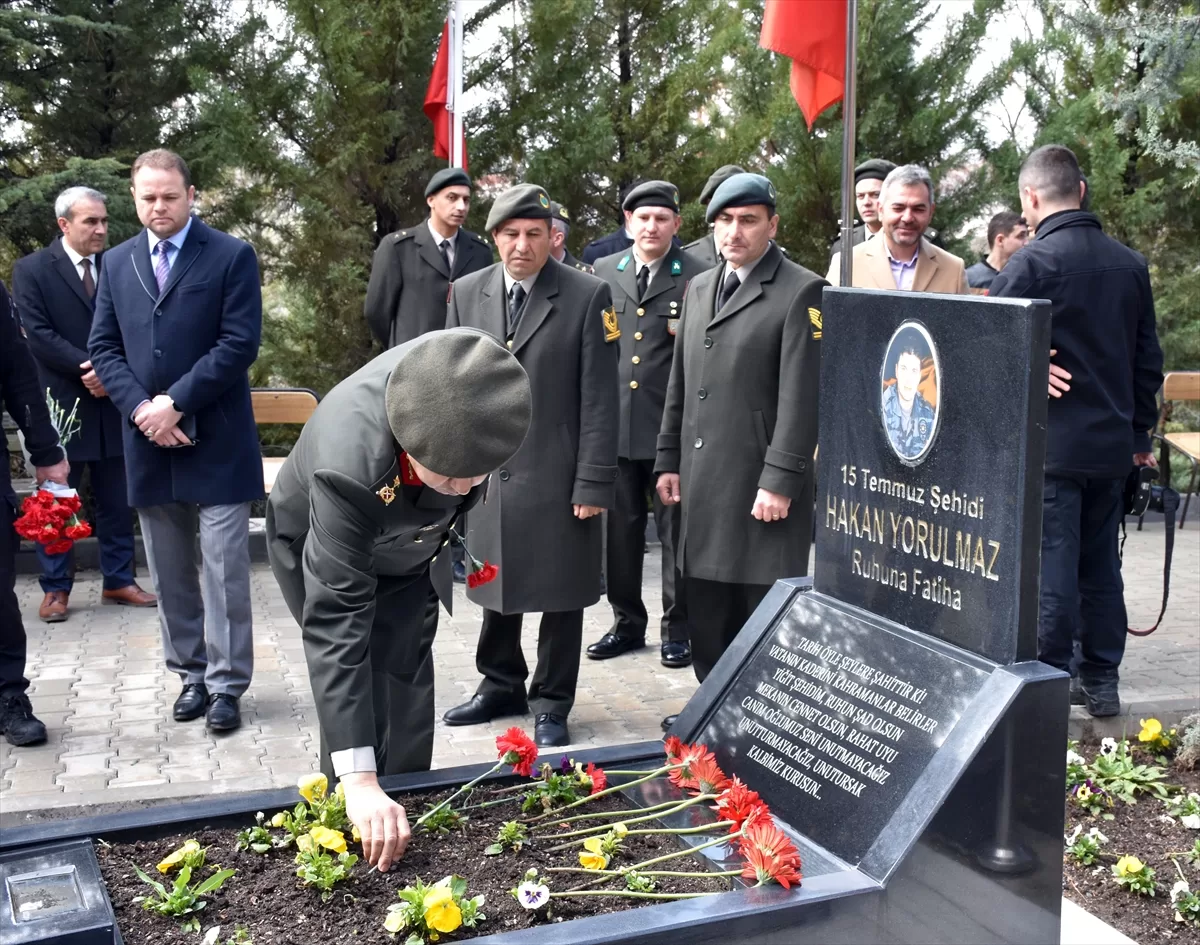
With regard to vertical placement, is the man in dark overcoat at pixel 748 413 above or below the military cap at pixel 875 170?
below


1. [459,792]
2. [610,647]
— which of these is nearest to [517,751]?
[459,792]

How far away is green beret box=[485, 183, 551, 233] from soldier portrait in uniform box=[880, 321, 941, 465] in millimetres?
2044

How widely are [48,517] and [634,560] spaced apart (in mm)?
2703

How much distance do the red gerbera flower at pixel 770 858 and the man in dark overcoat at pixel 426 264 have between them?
5.01 meters

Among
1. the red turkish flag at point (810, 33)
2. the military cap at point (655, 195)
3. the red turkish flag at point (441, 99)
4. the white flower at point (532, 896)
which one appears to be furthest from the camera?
the red turkish flag at point (441, 99)

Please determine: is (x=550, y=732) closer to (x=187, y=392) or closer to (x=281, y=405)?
(x=187, y=392)

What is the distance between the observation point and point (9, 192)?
8.02 metres

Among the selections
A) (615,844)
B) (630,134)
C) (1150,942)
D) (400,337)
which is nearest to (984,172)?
(630,134)

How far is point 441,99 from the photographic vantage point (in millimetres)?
8711

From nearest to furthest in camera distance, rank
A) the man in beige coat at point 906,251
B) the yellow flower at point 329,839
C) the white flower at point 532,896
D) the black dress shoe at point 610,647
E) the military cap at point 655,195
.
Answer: the white flower at point 532,896 → the yellow flower at point 329,839 → the man in beige coat at point 906,251 → the military cap at point 655,195 → the black dress shoe at point 610,647

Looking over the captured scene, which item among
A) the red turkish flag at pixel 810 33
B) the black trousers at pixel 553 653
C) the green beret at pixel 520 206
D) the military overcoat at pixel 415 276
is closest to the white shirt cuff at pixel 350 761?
the black trousers at pixel 553 653

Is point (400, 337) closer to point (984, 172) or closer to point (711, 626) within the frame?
point (711, 626)

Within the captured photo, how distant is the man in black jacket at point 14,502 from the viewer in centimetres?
502

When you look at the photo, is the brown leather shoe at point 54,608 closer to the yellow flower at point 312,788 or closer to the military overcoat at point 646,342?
the military overcoat at point 646,342
